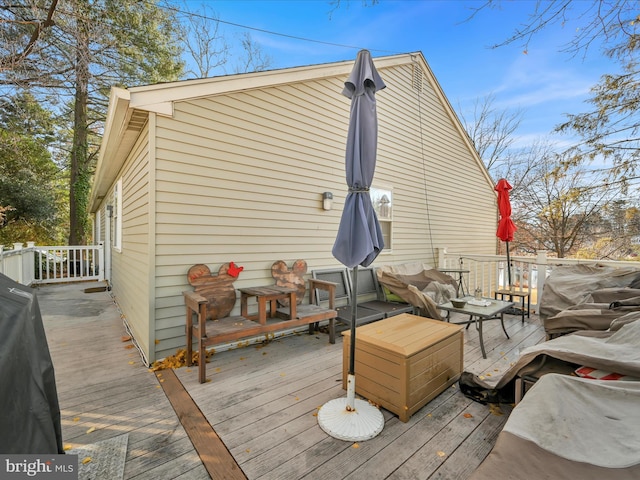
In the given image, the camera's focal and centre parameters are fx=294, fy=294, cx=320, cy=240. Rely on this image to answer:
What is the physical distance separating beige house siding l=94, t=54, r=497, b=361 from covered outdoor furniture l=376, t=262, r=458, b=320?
567 millimetres

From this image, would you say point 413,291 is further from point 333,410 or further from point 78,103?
point 78,103

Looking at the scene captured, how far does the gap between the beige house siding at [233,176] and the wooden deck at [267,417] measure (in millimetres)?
615

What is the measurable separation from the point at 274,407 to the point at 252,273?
1900mm

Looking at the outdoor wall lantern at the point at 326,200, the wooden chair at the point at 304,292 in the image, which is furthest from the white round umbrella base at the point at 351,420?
the outdoor wall lantern at the point at 326,200

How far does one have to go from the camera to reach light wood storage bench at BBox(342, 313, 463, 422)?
2328mm

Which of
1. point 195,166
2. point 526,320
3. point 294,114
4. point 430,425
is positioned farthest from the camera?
point 526,320

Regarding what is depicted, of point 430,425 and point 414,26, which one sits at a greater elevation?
point 414,26

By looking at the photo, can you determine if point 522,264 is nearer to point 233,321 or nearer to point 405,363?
point 405,363

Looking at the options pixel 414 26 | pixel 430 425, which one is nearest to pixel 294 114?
pixel 414 26

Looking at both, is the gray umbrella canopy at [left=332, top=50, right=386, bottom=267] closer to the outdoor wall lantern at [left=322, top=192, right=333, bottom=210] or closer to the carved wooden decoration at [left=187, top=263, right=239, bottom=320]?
the carved wooden decoration at [left=187, top=263, right=239, bottom=320]

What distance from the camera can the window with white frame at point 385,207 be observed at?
605cm

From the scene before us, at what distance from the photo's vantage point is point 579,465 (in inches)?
49.3

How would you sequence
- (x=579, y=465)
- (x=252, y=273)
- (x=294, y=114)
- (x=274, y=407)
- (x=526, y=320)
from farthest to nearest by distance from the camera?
(x=526, y=320)
(x=294, y=114)
(x=252, y=273)
(x=274, y=407)
(x=579, y=465)
